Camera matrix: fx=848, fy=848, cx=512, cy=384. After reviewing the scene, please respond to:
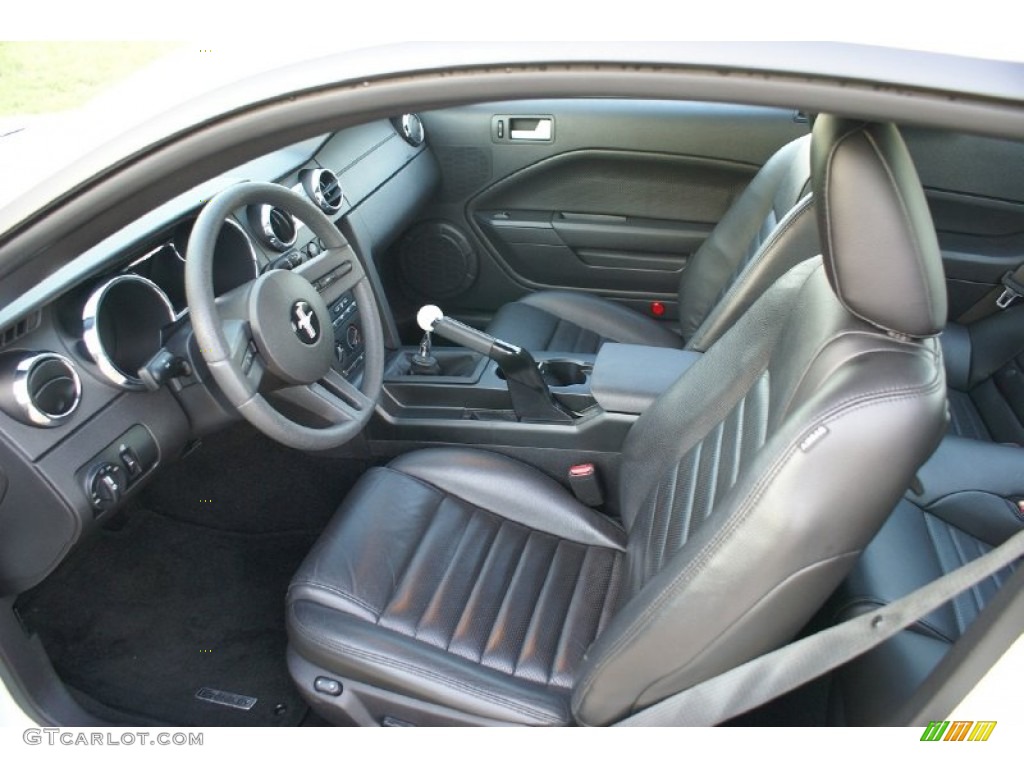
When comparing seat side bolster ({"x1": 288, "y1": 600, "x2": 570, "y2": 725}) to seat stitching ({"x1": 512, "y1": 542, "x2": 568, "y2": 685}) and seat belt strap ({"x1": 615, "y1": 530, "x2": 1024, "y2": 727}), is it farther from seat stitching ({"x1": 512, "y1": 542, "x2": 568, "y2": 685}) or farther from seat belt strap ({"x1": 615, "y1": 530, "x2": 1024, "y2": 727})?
seat belt strap ({"x1": 615, "y1": 530, "x2": 1024, "y2": 727})

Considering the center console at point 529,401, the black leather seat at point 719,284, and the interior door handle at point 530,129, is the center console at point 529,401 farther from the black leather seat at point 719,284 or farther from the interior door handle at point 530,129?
the interior door handle at point 530,129

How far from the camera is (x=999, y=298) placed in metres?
2.47

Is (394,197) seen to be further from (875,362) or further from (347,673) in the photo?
(875,362)

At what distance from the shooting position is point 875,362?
3.13ft

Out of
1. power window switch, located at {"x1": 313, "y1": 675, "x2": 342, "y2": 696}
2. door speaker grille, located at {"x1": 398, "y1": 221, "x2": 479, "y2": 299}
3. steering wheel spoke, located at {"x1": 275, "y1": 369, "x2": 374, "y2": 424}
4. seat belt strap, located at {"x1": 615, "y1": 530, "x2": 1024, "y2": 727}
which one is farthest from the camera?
door speaker grille, located at {"x1": 398, "y1": 221, "x2": 479, "y2": 299}

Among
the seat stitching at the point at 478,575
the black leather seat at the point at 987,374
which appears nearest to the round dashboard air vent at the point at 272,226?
the seat stitching at the point at 478,575

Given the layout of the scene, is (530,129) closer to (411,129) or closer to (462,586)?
(411,129)

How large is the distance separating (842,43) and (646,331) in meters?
1.63

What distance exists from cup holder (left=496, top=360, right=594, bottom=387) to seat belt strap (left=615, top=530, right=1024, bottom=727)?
1037 millimetres

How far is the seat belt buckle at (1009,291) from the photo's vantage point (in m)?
2.43

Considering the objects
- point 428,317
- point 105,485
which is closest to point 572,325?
point 428,317

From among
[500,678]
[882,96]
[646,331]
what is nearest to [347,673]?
[500,678]

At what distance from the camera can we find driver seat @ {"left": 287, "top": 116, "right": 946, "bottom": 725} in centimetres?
92

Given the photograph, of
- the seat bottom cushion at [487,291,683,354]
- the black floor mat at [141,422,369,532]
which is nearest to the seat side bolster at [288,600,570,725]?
the black floor mat at [141,422,369,532]
